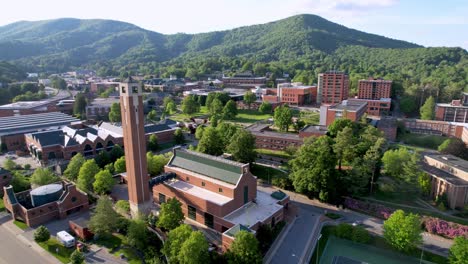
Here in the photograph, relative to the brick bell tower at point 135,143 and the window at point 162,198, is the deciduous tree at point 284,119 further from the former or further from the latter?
the brick bell tower at point 135,143

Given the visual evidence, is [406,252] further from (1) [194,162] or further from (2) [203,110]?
(2) [203,110]

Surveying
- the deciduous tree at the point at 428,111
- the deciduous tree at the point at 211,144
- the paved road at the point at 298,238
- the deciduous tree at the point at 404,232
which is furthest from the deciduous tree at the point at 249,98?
the deciduous tree at the point at 404,232

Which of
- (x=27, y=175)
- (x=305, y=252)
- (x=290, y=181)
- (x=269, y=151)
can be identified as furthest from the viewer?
(x=269, y=151)

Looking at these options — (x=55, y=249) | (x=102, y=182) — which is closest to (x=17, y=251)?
(x=55, y=249)

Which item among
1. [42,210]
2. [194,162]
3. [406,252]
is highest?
[194,162]

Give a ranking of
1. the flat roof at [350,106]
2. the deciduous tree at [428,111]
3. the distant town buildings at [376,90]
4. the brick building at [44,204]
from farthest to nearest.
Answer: the distant town buildings at [376,90], the deciduous tree at [428,111], the flat roof at [350,106], the brick building at [44,204]

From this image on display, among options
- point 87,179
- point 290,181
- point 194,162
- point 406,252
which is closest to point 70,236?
point 87,179
